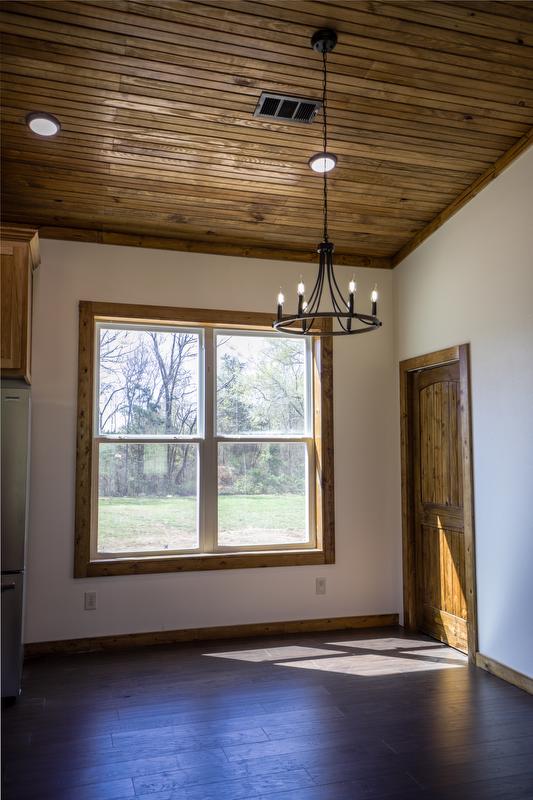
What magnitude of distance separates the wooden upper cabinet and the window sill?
4.98ft

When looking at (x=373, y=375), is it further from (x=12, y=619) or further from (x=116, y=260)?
(x=12, y=619)

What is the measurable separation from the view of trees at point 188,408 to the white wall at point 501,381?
56.1 inches

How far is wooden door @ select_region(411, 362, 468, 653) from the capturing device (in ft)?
14.6

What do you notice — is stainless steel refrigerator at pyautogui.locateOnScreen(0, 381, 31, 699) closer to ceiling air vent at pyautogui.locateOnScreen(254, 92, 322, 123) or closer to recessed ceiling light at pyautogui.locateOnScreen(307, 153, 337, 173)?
ceiling air vent at pyautogui.locateOnScreen(254, 92, 322, 123)

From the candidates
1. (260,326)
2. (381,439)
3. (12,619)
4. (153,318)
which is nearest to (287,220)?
(260,326)

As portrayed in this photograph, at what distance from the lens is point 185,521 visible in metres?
4.80

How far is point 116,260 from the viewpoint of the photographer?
4672 mm

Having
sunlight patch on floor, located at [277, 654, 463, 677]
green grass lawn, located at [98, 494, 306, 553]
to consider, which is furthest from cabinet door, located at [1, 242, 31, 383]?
sunlight patch on floor, located at [277, 654, 463, 677]

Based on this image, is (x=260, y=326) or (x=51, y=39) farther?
(x=260, y=326)

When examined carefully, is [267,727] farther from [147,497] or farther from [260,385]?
[260,385]

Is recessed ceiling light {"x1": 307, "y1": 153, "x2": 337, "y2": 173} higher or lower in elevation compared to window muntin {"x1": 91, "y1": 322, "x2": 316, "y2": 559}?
higher

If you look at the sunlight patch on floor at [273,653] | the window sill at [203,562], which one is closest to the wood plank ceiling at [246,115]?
the window sill at [203,562]

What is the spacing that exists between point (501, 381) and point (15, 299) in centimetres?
304

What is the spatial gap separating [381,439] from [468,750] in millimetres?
2644
